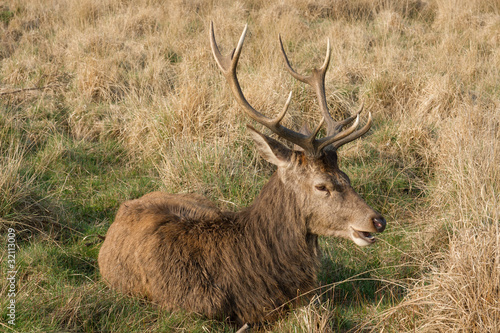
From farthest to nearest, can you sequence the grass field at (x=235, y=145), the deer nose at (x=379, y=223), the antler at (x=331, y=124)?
the antler at (x=331, y=124) → the deer nose at (x=379, y=223) → the grass field at (x=235, y=145)

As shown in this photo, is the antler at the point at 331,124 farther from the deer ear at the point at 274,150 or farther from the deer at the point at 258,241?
the deer ear at the point at 274,150

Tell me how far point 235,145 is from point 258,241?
88.9 inches

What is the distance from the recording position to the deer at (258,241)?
3.75 m

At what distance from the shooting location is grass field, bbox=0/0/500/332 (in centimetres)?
358

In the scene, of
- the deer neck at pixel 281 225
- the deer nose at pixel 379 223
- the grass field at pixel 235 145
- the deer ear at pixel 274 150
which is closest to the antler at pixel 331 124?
the deer ear at pixel 274 150

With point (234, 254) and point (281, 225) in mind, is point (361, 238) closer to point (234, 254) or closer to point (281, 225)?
point (281, 225)

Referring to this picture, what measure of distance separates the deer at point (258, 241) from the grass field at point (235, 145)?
0.56 feet

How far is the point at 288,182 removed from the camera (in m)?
3.93

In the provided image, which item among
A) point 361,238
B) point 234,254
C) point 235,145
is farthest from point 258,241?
point 235,145

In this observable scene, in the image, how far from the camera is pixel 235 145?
19.8 ft

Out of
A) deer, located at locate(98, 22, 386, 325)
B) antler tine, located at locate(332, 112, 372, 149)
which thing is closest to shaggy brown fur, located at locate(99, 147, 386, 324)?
deer, located at locate(98, 22, 386, 325)

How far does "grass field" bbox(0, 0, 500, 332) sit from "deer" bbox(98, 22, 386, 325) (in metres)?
0.17

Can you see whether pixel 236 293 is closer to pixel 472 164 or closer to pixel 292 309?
pixel 292 309

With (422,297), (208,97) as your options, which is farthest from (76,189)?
(422,297)
